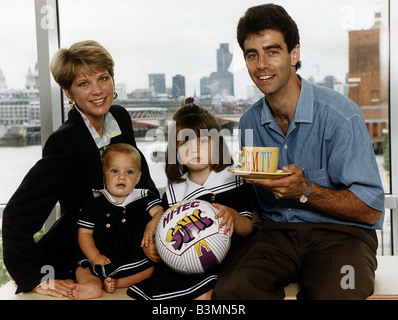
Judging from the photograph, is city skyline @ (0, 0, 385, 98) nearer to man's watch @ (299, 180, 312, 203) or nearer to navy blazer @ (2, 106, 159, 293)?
navy blazer @ (2, 106, 159, 293)

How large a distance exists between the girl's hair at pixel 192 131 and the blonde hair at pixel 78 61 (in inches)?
16.7

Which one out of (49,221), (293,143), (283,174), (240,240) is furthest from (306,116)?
(49,221)

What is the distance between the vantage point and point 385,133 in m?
2.71

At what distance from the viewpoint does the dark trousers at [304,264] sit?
5.49 ft

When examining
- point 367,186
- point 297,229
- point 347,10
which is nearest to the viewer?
point 367,186

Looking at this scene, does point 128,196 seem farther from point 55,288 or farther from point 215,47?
point 215,47

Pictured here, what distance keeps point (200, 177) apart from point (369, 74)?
52.0 inches

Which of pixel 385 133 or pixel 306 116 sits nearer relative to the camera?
pixel 306 116

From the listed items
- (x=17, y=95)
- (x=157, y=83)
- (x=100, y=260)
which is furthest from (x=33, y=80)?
(x=100, y=260)

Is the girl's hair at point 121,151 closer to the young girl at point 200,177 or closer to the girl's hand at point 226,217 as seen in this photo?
the young girl at point 200,177

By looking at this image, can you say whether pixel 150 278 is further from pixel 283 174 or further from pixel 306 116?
pixel 306 116

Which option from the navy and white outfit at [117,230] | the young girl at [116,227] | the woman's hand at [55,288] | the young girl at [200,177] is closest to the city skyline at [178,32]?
the young girl at [200,177]

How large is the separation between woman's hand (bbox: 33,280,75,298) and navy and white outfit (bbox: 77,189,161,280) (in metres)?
0.12

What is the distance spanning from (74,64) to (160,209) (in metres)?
0.75
